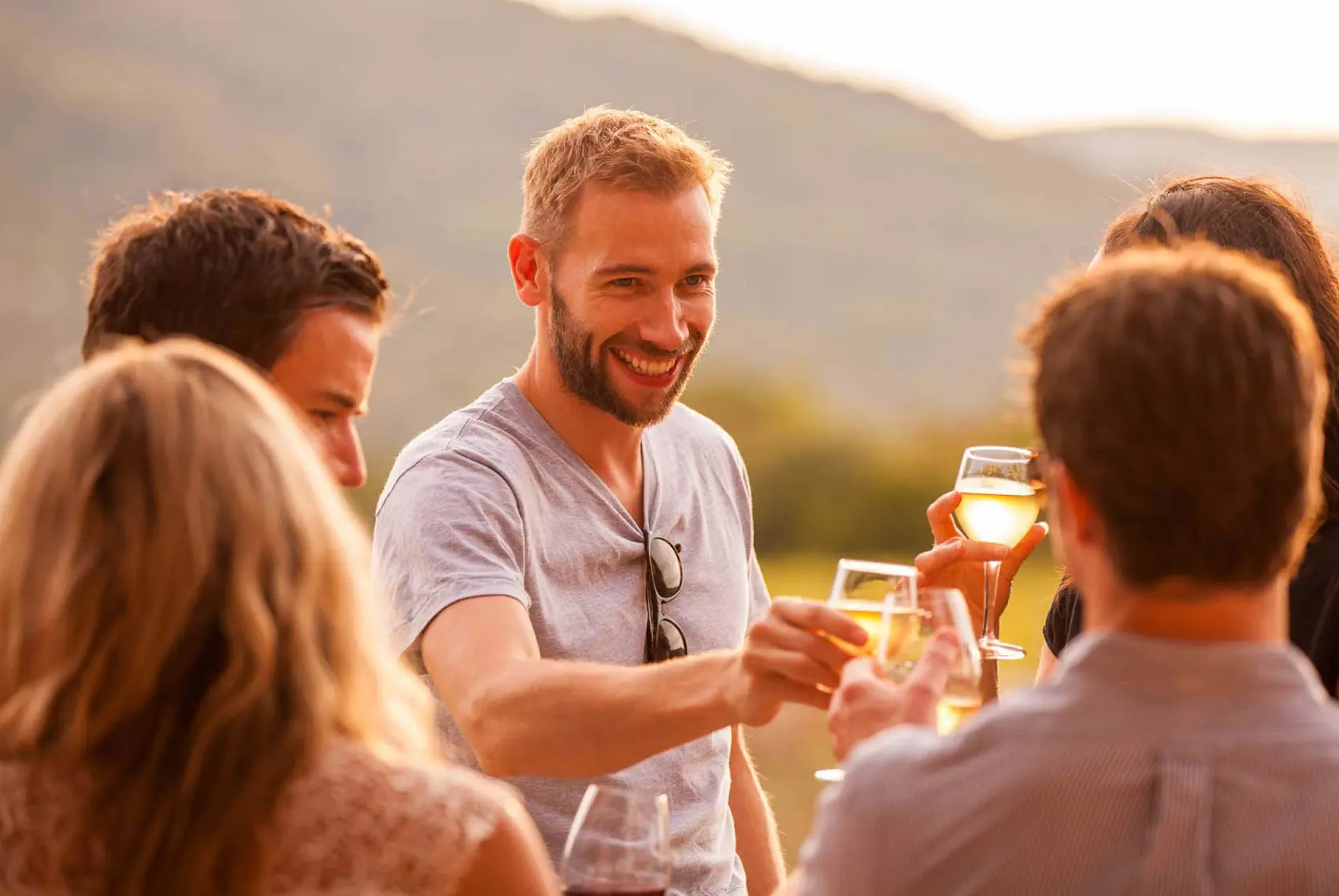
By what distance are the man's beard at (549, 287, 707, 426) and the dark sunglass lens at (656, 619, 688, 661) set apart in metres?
0.41

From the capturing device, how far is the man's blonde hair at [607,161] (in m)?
2.82

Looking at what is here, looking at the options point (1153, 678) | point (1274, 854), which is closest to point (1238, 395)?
point (1153, 678)

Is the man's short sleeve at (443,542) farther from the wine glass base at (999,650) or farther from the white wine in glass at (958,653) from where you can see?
the white wine in glass at (958,653)

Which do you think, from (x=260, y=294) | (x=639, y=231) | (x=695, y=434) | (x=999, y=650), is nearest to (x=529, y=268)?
(x=639, y=231)

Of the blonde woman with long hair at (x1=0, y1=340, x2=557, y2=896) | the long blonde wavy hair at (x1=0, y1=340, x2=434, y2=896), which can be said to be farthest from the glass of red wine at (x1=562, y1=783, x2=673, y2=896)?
the long blonde wavy hair at (x1=0, y1=340, x2=434, y2=896)

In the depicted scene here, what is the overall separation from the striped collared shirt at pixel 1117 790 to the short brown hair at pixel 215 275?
4.06ft

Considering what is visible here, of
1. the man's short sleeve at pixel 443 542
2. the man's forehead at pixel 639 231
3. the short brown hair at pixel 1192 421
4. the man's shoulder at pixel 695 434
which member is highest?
the man's forehead at pixel 639 231

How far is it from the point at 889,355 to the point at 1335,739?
23124 mm

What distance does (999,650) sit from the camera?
7.73ft

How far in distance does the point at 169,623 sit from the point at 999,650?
4.85ft

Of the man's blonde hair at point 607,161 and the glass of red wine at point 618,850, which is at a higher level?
the man's blonde hair at point 607,161

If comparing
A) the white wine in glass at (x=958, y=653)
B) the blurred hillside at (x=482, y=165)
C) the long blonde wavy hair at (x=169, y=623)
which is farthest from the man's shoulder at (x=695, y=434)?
the blurred hillside at (x=482, y=165)

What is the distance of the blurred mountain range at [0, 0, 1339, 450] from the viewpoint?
20.6 meters

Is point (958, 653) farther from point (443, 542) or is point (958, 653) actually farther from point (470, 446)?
point (470, 446)
